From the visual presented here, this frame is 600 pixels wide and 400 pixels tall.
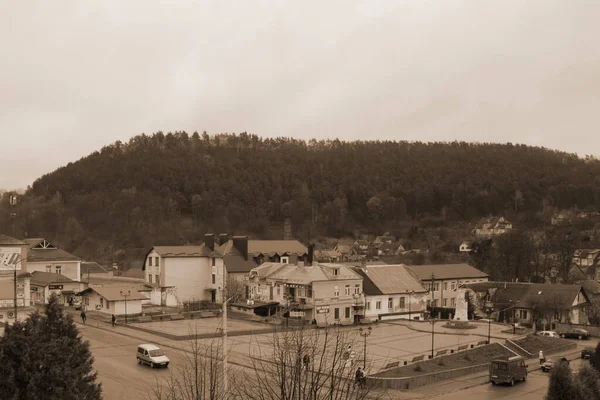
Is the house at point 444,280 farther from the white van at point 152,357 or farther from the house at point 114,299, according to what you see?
the white van at point 152,357

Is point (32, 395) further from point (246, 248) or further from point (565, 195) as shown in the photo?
point (565, 195)

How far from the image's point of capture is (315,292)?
42.7 metres

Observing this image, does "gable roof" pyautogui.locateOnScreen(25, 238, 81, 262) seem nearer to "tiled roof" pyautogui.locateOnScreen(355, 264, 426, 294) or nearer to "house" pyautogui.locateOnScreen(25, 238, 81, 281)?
"house" pyautogui.locateOnScreen(25, 238, 81, 281)

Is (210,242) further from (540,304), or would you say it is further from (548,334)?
(548,334)

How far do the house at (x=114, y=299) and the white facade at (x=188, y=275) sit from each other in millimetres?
5761

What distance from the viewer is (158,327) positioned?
37531 millimetres

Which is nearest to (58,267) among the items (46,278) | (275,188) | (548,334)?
(46,278)

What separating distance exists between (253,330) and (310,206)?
105362mm

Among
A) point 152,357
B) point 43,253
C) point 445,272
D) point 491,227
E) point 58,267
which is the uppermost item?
point 491,227

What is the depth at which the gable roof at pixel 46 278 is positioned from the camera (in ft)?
152

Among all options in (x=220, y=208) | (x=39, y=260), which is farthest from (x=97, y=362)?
(x=220, y=208)

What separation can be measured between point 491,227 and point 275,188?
163 ft

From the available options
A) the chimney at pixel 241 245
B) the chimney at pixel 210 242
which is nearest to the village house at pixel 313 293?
the chimney at pixel 210 242

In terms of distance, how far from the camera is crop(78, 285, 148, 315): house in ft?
139
